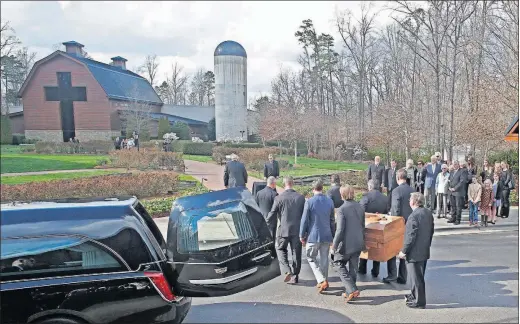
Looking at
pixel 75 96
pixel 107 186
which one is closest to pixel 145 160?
pixel 75 96

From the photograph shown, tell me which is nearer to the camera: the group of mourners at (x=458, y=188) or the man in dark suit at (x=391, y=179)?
the group of mourners at (x=458, y=188)

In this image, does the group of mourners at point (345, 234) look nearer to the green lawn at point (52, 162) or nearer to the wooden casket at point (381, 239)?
the wooden casket at point (381, 239)

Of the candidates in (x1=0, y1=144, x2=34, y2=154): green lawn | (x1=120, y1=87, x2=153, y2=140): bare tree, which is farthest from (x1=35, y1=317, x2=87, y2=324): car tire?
(x1=120, y1=87, x2=153, y2=140): bare tree

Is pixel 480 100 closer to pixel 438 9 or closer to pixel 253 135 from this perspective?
pixel 438 9

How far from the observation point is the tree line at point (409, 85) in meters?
15.5

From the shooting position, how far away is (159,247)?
321 centimetres

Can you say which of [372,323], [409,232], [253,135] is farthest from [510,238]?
[253,135]

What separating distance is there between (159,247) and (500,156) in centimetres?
1719

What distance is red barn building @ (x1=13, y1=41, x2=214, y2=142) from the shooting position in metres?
12.1

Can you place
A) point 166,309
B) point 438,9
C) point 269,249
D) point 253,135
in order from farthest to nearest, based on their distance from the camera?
point 253,135, point 438,9, point 269,249, point 166,309

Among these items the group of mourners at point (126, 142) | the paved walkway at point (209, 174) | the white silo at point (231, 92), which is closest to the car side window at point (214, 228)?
the paved walkway at point (209, 174)

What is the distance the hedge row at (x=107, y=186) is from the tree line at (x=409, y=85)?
23.6 feet

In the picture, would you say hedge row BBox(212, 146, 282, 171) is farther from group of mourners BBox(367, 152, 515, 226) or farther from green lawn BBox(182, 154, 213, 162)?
group of mourners BBox(367, 152, 515, 226)

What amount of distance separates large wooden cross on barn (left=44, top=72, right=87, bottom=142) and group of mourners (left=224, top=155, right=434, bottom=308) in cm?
1076
